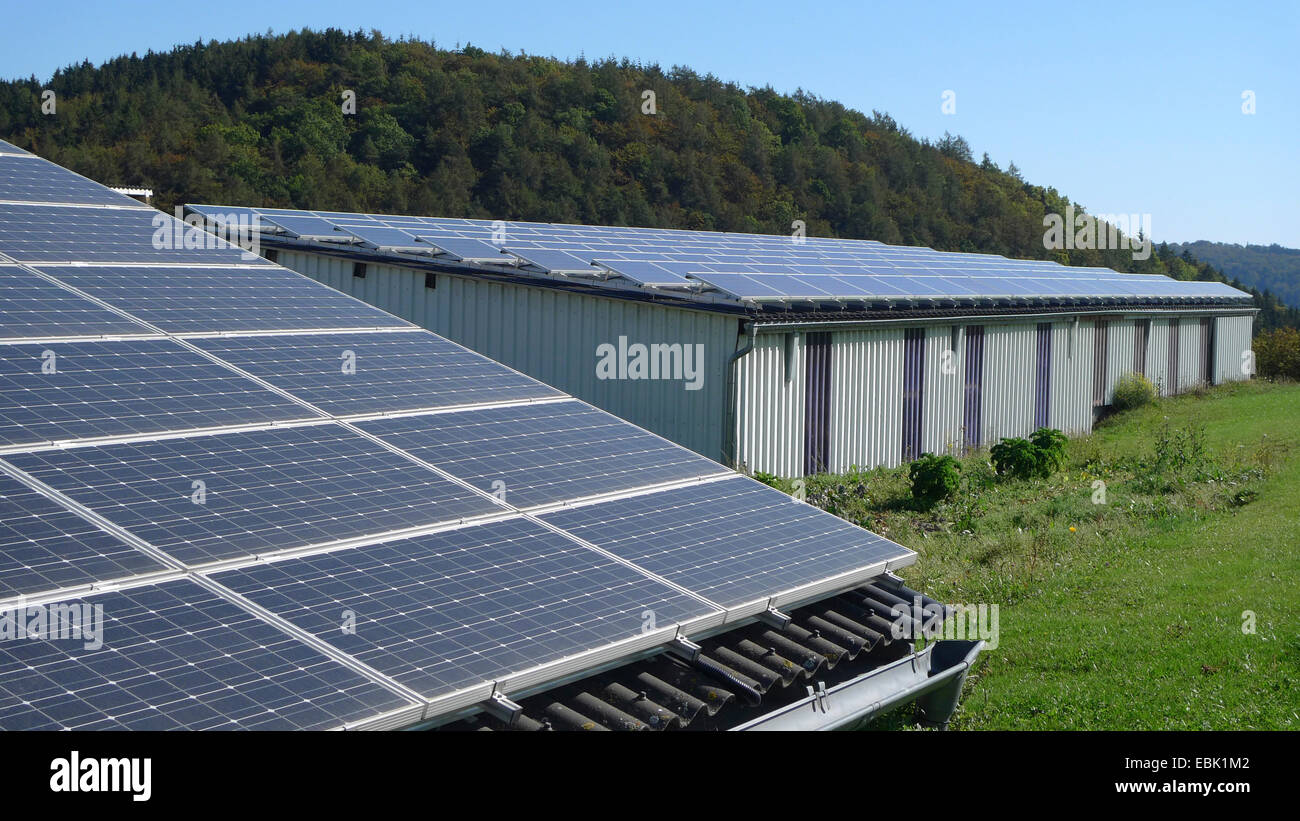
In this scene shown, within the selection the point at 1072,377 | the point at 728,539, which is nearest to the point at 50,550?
the point at 728,539

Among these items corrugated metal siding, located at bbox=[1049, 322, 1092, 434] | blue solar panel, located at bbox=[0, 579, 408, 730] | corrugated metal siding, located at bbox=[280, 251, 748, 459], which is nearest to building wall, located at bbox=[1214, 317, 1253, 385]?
corrugated metal siding, located at bbox=[1049, 322, 1092, 434]

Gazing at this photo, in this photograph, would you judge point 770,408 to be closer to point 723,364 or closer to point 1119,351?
point 723,364

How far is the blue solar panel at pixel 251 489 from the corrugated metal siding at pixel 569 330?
11608mm

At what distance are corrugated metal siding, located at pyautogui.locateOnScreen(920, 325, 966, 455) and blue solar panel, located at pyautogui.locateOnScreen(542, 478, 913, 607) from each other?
15.7 metres

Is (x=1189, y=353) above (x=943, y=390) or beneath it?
above

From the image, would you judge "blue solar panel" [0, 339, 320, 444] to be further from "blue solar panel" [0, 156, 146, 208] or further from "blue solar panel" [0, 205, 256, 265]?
"blue solar panel" [0, 156, 146, 208]

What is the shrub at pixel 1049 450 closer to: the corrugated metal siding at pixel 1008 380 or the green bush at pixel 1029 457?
the green bush at pixel 1029 457

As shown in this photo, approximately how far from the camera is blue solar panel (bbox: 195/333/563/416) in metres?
8.09

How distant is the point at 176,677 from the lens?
4.50 meters

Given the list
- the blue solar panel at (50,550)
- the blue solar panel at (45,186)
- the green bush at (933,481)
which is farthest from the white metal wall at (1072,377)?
the blue solar panel at (50,550)

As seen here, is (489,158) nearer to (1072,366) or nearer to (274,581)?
(1072,366)

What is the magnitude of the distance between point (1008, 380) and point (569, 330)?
1192 cm

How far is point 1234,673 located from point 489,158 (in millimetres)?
67689

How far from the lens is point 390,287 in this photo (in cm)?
2241
